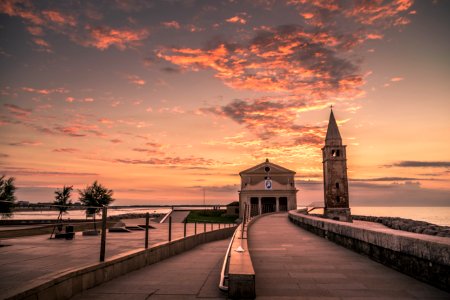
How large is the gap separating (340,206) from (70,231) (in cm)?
5905

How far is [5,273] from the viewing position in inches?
229

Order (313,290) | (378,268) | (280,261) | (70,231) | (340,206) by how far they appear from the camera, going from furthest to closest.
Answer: (340,206)
(70,231)
(280,261)
(378,268)
(313,290)

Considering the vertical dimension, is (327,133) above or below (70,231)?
above

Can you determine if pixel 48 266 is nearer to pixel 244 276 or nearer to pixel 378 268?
pixel 244 276

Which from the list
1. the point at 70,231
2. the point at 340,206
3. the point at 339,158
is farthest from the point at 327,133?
the point at 70,231

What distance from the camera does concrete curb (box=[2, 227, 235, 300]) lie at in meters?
4.19

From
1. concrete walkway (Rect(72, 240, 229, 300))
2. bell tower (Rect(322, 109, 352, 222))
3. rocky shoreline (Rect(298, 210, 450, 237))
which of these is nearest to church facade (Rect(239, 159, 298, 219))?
rocky shoreline (Rect(298, 210, 450, 237))

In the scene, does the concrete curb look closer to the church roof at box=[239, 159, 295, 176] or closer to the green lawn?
the green lawn

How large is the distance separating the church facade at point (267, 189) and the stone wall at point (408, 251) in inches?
1911

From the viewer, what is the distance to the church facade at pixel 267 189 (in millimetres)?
60375

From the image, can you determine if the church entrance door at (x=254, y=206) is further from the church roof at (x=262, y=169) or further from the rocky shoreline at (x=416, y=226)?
the rocky shoreline at (x=416, y=226)

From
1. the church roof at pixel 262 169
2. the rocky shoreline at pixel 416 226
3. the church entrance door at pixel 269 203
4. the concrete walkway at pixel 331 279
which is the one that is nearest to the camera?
the concrete walkway at pixel 331 279

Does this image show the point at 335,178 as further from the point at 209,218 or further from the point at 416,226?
the point at 209,218

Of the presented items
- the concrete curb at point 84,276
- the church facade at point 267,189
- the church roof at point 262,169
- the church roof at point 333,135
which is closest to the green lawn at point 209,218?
the church facade at point 267,189
